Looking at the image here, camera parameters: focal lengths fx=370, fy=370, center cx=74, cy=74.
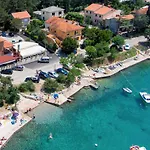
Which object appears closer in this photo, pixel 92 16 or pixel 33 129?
pixel 33 129

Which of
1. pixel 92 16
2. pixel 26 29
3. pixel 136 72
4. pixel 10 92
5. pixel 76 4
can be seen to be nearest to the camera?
pixel 10 92

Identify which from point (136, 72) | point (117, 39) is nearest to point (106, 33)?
point (117, 39)

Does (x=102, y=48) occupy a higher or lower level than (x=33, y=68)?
higher

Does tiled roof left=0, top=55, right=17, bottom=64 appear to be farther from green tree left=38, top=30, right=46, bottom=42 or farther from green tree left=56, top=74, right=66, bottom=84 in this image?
green tree left=38, top=30, right=46, bottom=42

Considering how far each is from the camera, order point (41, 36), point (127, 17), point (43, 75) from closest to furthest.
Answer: point (43, 75) → point (41, 36) → point (127, 17)

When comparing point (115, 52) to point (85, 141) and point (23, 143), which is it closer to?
point (85, 141)

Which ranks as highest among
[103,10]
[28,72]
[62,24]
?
[103,10]

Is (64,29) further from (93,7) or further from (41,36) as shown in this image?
(93,7)

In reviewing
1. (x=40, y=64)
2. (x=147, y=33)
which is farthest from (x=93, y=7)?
(x=40, y=64)
